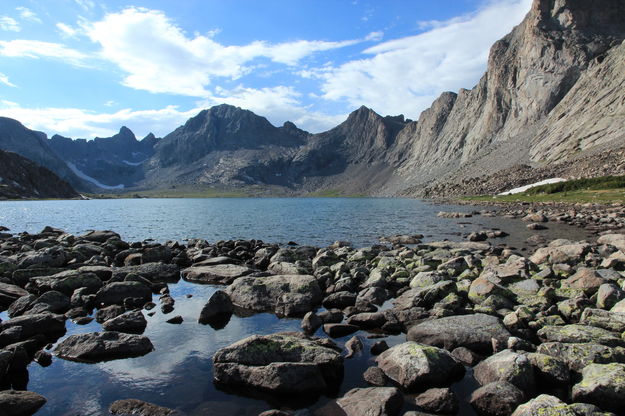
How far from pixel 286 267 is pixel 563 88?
18867 cm

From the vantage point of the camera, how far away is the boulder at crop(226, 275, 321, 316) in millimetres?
18438

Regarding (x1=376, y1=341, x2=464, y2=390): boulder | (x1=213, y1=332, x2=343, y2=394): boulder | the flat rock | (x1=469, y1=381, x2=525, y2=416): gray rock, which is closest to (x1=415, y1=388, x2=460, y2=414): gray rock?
(x1=469, y1=381, x2=525, y2=416): gray rock

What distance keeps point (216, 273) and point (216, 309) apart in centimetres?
813

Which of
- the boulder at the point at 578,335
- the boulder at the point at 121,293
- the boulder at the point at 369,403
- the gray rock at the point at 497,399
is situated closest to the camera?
the gray rock at the point at 497,399

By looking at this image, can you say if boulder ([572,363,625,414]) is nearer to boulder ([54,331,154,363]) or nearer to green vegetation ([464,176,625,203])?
boulder ([54,331,154,363])

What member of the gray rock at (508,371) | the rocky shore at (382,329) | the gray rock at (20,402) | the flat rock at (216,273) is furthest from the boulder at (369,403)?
the flat rock at (216,273)

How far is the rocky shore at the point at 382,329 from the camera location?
9.87 m

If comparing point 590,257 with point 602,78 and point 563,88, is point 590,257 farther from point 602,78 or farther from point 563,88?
point 563,88

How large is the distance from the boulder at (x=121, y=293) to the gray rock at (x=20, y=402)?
9261 millimetres

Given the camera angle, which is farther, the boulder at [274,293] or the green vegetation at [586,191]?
the green vegetation at [586,191]

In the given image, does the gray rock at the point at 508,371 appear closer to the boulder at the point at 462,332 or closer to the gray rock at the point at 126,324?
the boulder at the point at 462,332

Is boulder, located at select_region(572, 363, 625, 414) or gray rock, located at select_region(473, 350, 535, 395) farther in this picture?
gray rock, located at select_region(473, 350, 535, 395)

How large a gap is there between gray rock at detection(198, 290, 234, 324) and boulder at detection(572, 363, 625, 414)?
1383 centimetres

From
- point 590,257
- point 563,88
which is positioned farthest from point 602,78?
point 590,257
